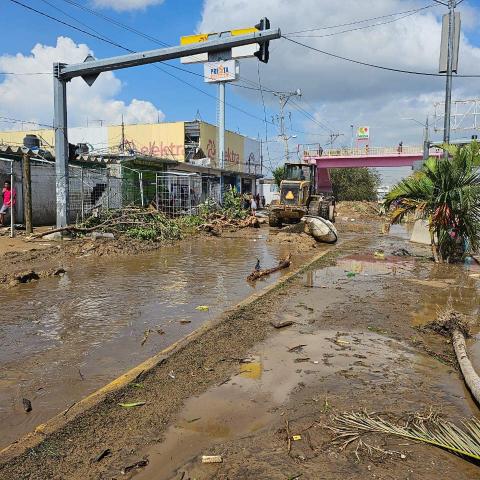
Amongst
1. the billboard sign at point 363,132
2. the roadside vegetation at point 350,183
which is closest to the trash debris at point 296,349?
the roadside vegetation at point 350,183

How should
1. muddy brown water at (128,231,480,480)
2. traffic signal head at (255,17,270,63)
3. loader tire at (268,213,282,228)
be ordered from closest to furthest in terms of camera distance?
muddy brown water at (128,231,480,480) < traffic signal head at (255,17,270,63) < loader tire at (268,213,282,228)

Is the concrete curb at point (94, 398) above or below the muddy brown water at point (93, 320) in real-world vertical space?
above

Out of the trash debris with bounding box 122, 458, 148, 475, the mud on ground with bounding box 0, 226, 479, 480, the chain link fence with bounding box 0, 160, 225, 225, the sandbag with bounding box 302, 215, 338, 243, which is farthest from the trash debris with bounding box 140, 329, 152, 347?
the sandbag with bounding box 302, 215, 338, 243

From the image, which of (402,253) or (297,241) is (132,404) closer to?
(402,253)

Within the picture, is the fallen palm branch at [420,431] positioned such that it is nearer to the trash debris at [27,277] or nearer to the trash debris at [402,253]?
the trash debris at [27,277]

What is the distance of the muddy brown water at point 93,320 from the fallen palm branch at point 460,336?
325cm

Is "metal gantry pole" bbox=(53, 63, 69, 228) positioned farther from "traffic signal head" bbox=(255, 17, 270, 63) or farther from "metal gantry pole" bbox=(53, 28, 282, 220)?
"traffic signal head" bbox=(255, 17, 270, 63)

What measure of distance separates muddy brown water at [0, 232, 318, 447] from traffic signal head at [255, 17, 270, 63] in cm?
595

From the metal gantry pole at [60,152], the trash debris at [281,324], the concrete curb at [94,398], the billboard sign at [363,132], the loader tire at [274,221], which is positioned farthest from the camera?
the billboard sign at [363,132]

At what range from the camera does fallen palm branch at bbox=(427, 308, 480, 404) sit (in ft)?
14.7

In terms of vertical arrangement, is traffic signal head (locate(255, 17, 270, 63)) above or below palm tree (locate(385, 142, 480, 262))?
above

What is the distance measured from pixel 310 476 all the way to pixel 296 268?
28.7 ft

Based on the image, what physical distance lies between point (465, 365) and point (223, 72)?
3831 centimetres

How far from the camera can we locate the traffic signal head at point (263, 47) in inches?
529
